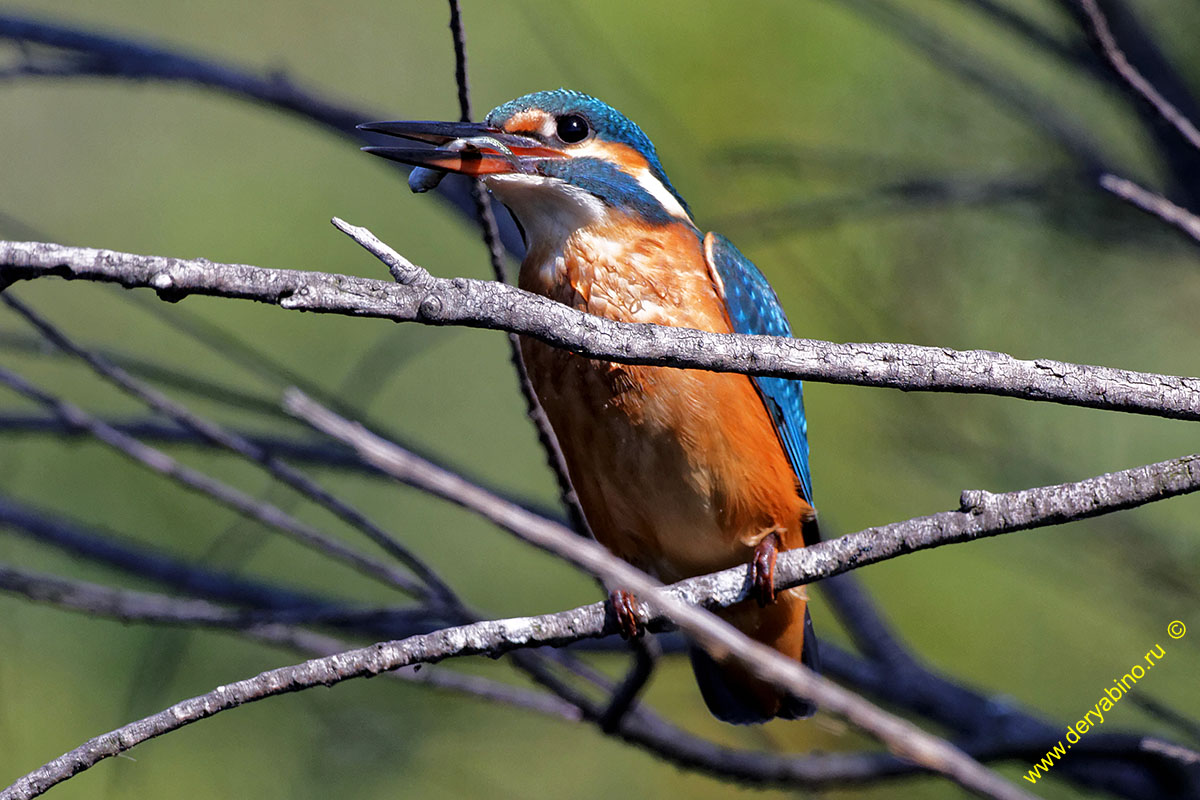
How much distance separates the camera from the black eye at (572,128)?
7.97ft

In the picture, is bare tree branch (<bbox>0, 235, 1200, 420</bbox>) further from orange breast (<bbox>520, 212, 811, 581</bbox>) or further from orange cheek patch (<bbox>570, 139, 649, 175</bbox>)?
orange cheek patch (<bbox>570, 139, 649, 175</bbox>)

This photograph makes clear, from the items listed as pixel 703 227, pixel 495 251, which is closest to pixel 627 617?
pixel 495 251

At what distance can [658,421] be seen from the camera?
7.29ft

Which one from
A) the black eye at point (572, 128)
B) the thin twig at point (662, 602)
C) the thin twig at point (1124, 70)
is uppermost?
the black eye at point (572, 128)

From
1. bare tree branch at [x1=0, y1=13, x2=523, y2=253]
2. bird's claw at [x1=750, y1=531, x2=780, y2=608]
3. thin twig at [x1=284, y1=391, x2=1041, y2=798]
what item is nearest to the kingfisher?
bird's claw at [x1=750, y1=531, x2=780, y2=608]

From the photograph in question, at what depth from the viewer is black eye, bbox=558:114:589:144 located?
2.43 meters

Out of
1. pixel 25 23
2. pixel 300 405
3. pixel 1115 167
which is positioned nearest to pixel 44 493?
pixel 25 23

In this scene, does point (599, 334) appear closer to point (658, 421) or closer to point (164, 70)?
point (658, 421)

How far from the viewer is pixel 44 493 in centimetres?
448

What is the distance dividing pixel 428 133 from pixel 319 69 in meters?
3.88

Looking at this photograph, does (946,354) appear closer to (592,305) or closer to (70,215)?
(592,305)

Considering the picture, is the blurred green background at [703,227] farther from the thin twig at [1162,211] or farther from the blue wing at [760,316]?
the thin twig at [1162,211]

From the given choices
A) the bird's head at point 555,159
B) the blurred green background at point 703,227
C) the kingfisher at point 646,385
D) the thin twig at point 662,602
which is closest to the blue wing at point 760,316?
the kingfisher at point 646,385

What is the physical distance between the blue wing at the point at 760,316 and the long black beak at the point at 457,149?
1.53 ft
